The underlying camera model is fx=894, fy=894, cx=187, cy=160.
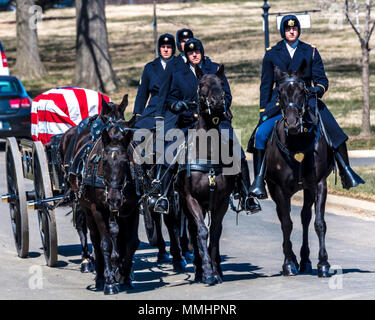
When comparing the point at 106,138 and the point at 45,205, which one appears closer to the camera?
the point at 106,138

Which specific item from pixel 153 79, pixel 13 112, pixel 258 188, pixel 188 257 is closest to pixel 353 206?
pixel 188 257

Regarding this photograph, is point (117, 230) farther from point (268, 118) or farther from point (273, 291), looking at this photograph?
point (268, 118)

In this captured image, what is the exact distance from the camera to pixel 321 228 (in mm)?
9953

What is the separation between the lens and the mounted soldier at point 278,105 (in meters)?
10.2

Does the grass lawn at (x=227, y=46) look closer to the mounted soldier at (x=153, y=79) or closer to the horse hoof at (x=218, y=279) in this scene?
the mounted soldier at (x=153, y=79)

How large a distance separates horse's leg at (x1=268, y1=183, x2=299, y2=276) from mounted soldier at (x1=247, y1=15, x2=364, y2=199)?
190 millimetres

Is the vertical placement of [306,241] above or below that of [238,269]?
above

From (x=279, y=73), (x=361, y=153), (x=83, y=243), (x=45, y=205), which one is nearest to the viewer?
(x=279, y=73)

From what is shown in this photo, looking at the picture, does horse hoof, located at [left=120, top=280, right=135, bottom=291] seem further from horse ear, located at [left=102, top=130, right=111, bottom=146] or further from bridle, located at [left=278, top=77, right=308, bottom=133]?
bridle, located at [left=278, top=77, right=308, bottom=133]

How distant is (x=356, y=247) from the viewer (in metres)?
12.2

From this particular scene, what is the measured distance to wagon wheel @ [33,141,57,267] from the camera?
10859mm

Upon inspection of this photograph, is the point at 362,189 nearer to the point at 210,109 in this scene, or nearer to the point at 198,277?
the point at 198,277

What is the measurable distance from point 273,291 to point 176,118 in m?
2.49

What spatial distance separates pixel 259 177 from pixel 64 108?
310 centimetres
